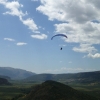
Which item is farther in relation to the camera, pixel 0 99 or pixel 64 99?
pixel 0 99

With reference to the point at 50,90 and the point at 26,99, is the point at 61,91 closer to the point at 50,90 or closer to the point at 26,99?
the point at 50,90

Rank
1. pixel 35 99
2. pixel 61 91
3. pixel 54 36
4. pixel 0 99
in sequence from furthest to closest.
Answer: pixel 0 99
pixel 61 91
pixel 35 99
pixel 54 36

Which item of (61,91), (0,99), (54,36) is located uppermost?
(54,36)

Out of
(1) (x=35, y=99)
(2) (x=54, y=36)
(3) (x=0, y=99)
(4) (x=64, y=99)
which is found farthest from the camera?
(3) (x=0, y=99)

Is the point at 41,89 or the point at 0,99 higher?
the point at 41,89

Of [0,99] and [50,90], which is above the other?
[50,90]

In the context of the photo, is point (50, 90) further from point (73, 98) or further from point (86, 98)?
point (86, 98)

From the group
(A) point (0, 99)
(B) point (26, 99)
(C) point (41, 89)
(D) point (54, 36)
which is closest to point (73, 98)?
(C) point (41, 89)

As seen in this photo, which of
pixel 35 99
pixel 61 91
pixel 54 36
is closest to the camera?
pixel 54 36

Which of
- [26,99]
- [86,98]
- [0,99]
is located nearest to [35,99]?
[26,99]
